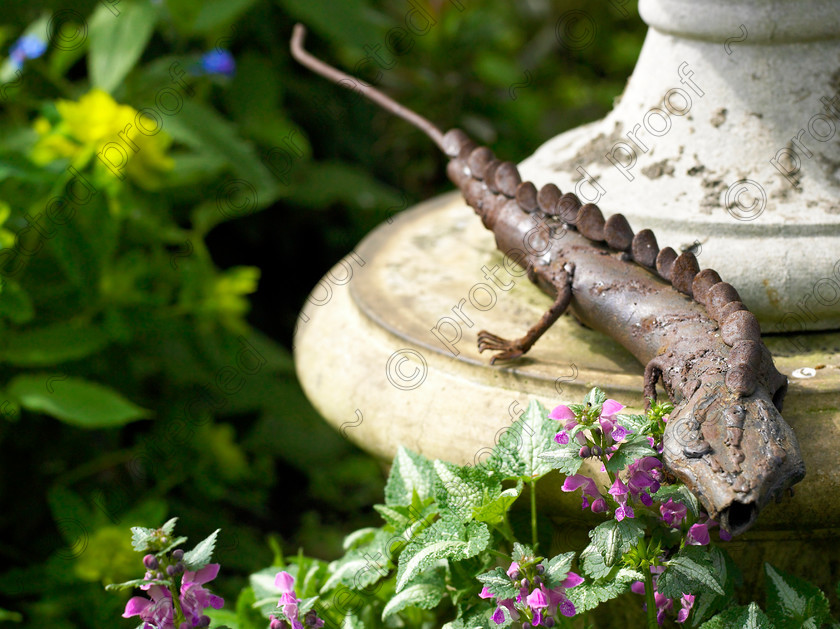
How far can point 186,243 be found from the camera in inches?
114

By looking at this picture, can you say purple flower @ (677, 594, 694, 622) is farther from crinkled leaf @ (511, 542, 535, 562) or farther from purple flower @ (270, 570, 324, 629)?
purple flower @ (270, 570, 324, 629)

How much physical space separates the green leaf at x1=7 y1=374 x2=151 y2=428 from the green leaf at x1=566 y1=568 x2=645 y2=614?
1.04 meters

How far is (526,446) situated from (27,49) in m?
1.84

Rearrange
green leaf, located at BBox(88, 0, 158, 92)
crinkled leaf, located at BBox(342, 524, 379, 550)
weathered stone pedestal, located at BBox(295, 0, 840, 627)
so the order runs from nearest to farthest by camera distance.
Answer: weathered stone pedestal, located at BBox(295, 0, 840, 627)
crinkled leaf, located at BBox(342, 524, 379, 550)
green leaf, located at BBox(88, 0, 158, 92)

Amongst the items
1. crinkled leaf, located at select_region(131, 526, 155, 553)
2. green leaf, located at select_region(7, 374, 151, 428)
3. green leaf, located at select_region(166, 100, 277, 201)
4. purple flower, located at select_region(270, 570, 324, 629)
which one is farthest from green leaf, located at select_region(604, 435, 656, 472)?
green leaf, located at select_region(166, 100, 277, 201)

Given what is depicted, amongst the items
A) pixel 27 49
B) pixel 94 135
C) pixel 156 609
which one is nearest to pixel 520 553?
pixel 156 609

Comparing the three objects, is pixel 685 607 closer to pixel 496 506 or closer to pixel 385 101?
pixel 496 506

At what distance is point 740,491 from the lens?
1.15 m

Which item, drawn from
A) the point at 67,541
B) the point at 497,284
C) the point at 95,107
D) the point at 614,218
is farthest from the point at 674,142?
the point at 67,541

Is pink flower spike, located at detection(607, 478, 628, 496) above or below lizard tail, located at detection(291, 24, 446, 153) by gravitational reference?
below

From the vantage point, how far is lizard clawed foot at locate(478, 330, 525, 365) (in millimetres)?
1566

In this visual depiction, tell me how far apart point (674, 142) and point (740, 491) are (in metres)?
0.80

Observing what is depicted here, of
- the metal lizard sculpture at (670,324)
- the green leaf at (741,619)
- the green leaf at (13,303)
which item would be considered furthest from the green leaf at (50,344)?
the green leaf at (741,619)

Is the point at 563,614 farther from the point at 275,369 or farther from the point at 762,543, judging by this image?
the point at 275,369
